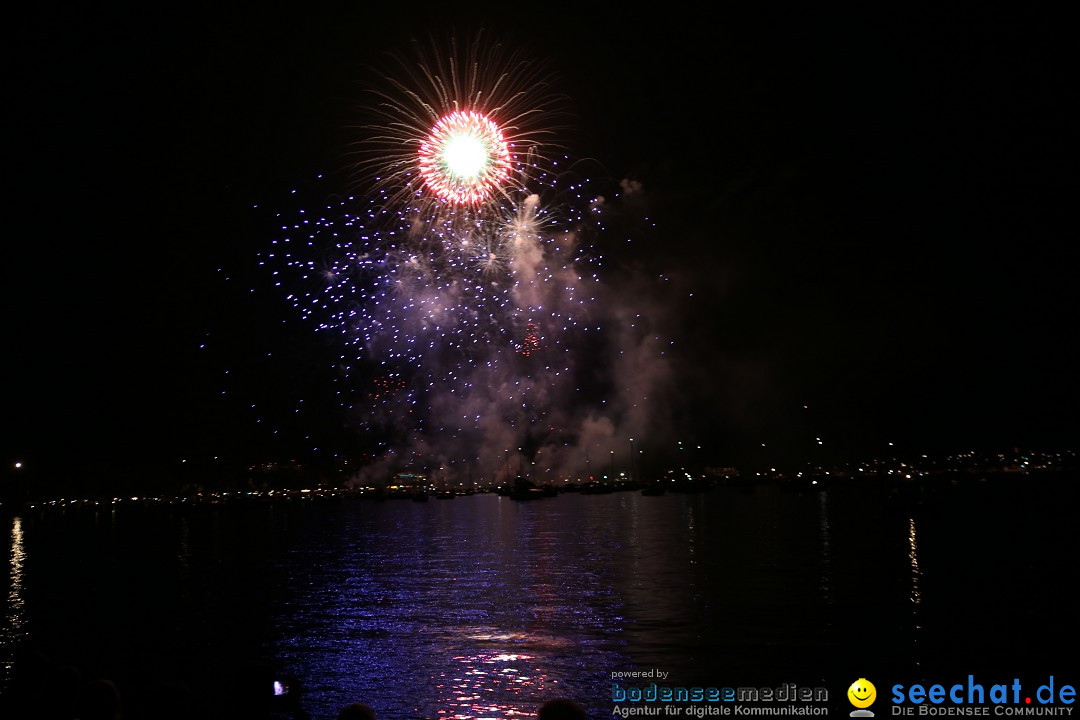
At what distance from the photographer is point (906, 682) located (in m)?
15.3

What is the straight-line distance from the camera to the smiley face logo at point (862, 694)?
13.7m

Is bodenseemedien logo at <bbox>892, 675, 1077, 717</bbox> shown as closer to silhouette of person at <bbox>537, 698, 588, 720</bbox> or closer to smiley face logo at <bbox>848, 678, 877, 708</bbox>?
smiley face logo at <bbox>848, 678, 877, 708</bbox>

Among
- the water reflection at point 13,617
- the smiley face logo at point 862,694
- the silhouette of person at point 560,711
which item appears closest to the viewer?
the silhouette of person at point 560,711

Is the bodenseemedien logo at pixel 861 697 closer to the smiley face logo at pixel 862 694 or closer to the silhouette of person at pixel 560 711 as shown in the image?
the smiley face logo at pixel 862 694

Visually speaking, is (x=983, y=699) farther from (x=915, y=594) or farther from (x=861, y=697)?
(x=915, y=594)

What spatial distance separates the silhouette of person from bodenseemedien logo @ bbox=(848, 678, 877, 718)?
10202mm

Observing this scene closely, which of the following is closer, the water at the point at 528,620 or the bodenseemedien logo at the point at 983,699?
the bodenseemedien logo at the point at 983,699

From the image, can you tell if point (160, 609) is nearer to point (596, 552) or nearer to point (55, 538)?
point (596, 552)

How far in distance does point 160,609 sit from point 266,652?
8.47m

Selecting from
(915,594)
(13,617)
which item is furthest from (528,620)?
(13,617)

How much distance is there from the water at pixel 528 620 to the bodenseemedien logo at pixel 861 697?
15.4 inches

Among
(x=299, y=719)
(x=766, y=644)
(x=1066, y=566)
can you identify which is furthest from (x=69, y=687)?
(x=1066, y=566)

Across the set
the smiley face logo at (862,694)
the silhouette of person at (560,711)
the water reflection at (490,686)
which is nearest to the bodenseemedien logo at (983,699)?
the smiley face logo at (862,694)

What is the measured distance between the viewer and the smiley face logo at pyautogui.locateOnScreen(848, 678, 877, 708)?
13672 mm
